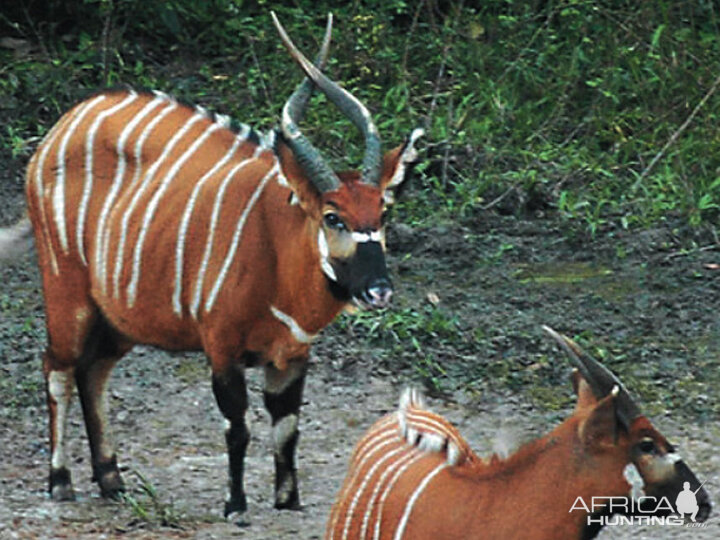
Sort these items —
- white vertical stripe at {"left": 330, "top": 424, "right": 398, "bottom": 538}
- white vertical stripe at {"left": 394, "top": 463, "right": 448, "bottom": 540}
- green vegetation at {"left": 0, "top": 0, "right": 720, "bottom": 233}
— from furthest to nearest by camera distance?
green vegetation at {"left": 0, "top": 0, "right": 720, "bottom": 233} → white vertical stripe at {"left": 330, "top": 424, "right": 398, "bottom": 538} → white vertical stripe at {"left": 394, "top": 463, "right": 448, "bottom": 540}

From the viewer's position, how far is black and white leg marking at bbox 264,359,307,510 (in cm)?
642

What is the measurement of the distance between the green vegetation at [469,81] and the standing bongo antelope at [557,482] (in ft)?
14.9

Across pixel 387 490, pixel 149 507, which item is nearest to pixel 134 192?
pixel 149 507

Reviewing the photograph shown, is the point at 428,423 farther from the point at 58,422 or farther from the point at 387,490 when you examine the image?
the point at 58,422

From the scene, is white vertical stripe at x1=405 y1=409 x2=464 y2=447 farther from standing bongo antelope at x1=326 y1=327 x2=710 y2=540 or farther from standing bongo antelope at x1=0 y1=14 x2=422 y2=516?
standing bongo antelope at x1=0 y1=14 x2=422 y2=516

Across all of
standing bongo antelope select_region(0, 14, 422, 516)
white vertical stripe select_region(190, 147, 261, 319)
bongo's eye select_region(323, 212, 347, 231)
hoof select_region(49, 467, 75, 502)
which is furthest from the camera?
hoof select_region(49, 467, 75, 502)

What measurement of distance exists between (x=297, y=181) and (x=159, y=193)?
1.91ft

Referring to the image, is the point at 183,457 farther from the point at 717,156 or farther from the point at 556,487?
the point at 717,156

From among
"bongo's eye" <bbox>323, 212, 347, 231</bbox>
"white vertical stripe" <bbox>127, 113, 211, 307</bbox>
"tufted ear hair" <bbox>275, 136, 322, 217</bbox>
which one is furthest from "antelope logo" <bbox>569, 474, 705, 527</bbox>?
"white vertical stripe" <bbox>127, 113, 211, 307</bbox>

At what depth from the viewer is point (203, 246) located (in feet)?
21.1

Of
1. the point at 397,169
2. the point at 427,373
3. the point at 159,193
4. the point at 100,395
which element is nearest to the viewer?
the point at 397,169

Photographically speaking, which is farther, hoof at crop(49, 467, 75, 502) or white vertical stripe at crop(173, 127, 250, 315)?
hoof at crop(49, 467, 75, 502)

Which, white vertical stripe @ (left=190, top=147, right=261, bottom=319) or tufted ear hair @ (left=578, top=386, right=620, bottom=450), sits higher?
tufted ear hair @ (left=578, top=386, right=620, bottom=450)

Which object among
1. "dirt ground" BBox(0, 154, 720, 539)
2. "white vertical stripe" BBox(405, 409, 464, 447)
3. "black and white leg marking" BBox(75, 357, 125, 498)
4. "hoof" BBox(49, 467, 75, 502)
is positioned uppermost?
"white vertical stripe" BBox(405, 409, 464, 447)
